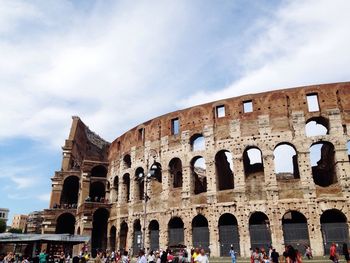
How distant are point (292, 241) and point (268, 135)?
6.76 metres

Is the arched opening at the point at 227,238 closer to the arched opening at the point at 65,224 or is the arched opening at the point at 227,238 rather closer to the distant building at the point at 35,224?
the arched opening at the point at 65,224

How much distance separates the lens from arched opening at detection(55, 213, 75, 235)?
3356cm

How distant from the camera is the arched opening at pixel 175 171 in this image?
83.8 ft

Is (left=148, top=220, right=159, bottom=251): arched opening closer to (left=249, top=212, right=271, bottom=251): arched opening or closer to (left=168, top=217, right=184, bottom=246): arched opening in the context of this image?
(left=168, top=217, right=184, bottom=246): arched opening

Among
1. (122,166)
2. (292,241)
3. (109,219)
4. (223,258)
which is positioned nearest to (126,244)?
(109,219)

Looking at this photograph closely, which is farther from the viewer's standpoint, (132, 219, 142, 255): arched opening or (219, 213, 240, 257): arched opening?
(132, 219, 142, 255): arched opening

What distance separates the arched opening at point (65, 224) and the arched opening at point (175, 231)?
1370 cm

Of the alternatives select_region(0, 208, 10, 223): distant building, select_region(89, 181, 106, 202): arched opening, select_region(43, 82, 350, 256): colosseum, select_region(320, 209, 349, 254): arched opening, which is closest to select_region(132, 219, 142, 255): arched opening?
select_region(43, 82, 350, 256): colosseum

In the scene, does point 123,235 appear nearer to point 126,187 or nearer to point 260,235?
point 126,187

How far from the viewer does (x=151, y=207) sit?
83.3 feet

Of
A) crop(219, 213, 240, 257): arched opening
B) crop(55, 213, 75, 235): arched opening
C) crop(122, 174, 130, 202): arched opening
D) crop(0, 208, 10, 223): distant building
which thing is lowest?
crop(219, 213, 240, 257): arched opening

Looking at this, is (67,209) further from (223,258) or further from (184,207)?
(223,258)

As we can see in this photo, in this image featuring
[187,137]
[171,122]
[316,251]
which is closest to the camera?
[316,251]

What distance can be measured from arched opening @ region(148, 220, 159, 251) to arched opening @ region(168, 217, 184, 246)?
4.34ft
